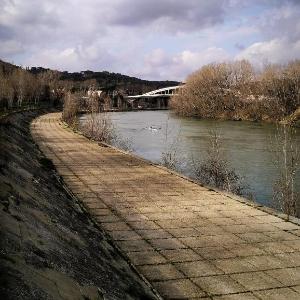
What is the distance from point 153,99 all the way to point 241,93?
259ft

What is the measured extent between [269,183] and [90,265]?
14.8 m

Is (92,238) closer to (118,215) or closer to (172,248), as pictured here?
(172,248)

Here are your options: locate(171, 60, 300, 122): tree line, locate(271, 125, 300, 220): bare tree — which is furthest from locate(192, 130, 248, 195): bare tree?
locate(171, 60, 300, 122): tree line

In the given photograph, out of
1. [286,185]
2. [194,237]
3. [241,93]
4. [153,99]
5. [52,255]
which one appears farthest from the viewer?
[153,99]

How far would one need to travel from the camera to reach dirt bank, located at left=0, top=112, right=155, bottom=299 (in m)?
3.88

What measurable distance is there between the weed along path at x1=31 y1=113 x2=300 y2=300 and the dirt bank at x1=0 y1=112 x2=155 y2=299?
0.50m

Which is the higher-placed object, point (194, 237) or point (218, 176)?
point (194, 237)

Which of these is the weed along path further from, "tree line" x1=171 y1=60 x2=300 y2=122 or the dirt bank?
"tree line" x1=171 y1=60 x2=300 y2=122

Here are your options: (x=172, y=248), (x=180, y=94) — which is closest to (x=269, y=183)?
(x=172, y=248)

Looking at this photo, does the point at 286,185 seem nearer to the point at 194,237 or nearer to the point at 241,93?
the point at 194,237

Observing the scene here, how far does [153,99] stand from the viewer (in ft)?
519

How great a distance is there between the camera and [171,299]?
223 inches

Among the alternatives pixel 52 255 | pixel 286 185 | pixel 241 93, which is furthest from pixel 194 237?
pixel 241 93

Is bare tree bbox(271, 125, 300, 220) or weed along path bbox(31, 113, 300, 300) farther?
bare tree bbox(271, 125, 300, 220)
